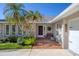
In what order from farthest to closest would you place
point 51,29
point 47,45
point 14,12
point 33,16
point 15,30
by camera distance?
point 51,29 < point 15,30 < point 33,16 < point 14,12 < point 47,45

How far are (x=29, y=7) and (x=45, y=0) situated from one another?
54.8 feet

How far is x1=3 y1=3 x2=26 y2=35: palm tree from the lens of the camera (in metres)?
21.2

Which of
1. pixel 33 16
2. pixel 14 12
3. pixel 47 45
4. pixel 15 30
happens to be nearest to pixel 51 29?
pixel 33 16

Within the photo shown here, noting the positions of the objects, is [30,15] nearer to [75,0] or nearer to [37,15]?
[37,15]

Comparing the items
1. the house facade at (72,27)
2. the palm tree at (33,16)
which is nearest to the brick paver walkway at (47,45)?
the house facade at (72,27)

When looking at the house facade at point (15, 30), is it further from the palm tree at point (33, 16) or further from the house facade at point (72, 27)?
the house facade at point (72, 27)

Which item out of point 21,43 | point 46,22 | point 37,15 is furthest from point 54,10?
point 21,43

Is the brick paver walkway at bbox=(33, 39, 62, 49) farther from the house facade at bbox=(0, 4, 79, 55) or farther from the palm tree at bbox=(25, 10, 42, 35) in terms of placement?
the palm tree at bbox=(25, 10, 42, 35)

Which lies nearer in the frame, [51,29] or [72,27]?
[72,27]

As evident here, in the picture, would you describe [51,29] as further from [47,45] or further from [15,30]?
[47,45]

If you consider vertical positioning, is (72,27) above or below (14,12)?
below

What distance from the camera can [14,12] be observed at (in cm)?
2147

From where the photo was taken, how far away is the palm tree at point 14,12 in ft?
69.7

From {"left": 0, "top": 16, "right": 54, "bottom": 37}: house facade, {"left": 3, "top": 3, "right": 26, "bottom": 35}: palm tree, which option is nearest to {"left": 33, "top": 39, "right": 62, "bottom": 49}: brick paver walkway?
{"left": 3, "top": 3, "right": 26, "bottom": 35}: palm tree
